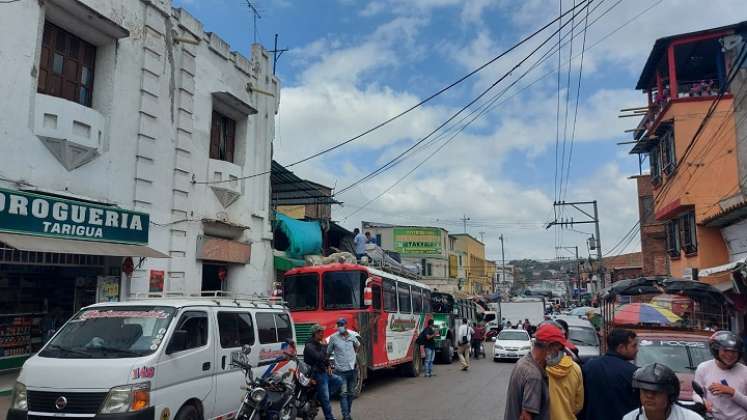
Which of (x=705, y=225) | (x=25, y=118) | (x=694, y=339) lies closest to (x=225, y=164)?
(x=25, y=118)

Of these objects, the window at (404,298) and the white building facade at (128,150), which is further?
the window at (404,298)

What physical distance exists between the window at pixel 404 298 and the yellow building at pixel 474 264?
53725mm

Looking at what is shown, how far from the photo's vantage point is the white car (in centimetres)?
2248

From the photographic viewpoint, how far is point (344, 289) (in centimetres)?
1366

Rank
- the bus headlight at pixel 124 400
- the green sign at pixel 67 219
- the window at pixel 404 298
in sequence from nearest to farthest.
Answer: the bus headlight at pixel 124 400 → the green sign at pixel 67 219 → the window at pixel 404 298

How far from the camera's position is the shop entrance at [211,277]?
54.6 feet

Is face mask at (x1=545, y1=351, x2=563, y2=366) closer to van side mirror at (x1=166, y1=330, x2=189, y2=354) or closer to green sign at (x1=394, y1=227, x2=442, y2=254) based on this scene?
van side mirror at (x1=166, y1=330, x2=189, y2=354)

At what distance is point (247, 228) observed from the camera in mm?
17609

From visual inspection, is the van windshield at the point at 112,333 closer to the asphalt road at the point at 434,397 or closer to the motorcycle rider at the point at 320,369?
the motorcycle rider at the point at 320,369

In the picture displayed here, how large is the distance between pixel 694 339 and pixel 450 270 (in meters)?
59.9

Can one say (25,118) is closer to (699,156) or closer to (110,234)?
(110,234)

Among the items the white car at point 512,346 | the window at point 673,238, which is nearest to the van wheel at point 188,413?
the white car at point 512,346

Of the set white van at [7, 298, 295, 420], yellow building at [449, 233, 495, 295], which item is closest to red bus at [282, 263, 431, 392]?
white van at [7, 298, 295, 420]

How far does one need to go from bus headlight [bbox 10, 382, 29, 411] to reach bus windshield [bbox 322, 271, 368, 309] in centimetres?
771
